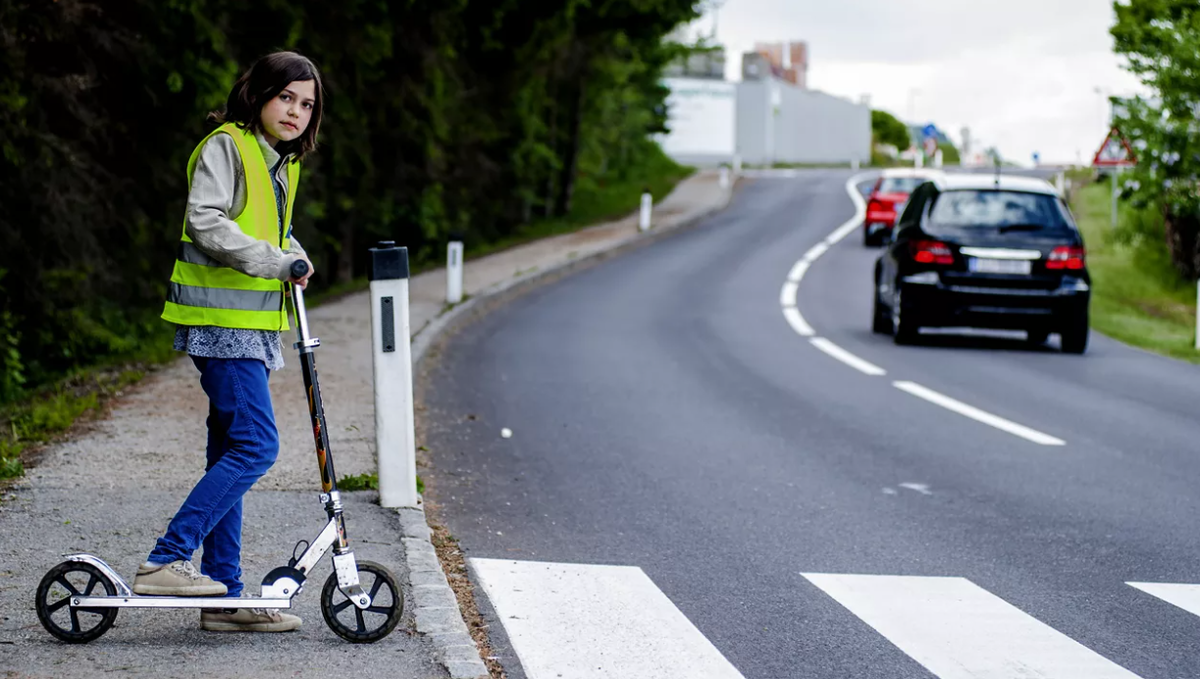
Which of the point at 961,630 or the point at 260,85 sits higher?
the point at 260,85

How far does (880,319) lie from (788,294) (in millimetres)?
5917

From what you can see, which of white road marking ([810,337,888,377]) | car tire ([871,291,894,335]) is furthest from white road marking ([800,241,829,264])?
white road marking ([810,337,888,377])

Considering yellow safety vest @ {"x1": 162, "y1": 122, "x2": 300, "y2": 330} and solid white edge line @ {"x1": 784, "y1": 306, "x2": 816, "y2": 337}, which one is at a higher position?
yellow safety vest @ {"x1": 162, "y1": 122, "x2": 300, "y2": 330}

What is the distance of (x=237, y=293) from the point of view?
473 cm

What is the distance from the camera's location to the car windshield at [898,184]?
3544 cm

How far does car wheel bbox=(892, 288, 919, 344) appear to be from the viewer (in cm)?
1603

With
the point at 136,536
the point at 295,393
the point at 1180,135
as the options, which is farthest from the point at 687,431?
the point at 1180,135

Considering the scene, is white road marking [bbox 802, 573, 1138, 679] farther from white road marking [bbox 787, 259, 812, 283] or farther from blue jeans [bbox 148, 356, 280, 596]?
white road marking [bbox 787, 259, 812, 283]

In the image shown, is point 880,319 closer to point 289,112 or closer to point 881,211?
point 289,112

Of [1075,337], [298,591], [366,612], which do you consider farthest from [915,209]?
[298,591]

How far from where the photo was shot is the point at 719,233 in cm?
3778

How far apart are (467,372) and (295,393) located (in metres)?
3.00

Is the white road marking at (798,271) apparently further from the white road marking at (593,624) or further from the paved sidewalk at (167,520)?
the white road marking at (593,624)

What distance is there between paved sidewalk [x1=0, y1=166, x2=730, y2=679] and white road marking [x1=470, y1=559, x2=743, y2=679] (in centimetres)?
26
